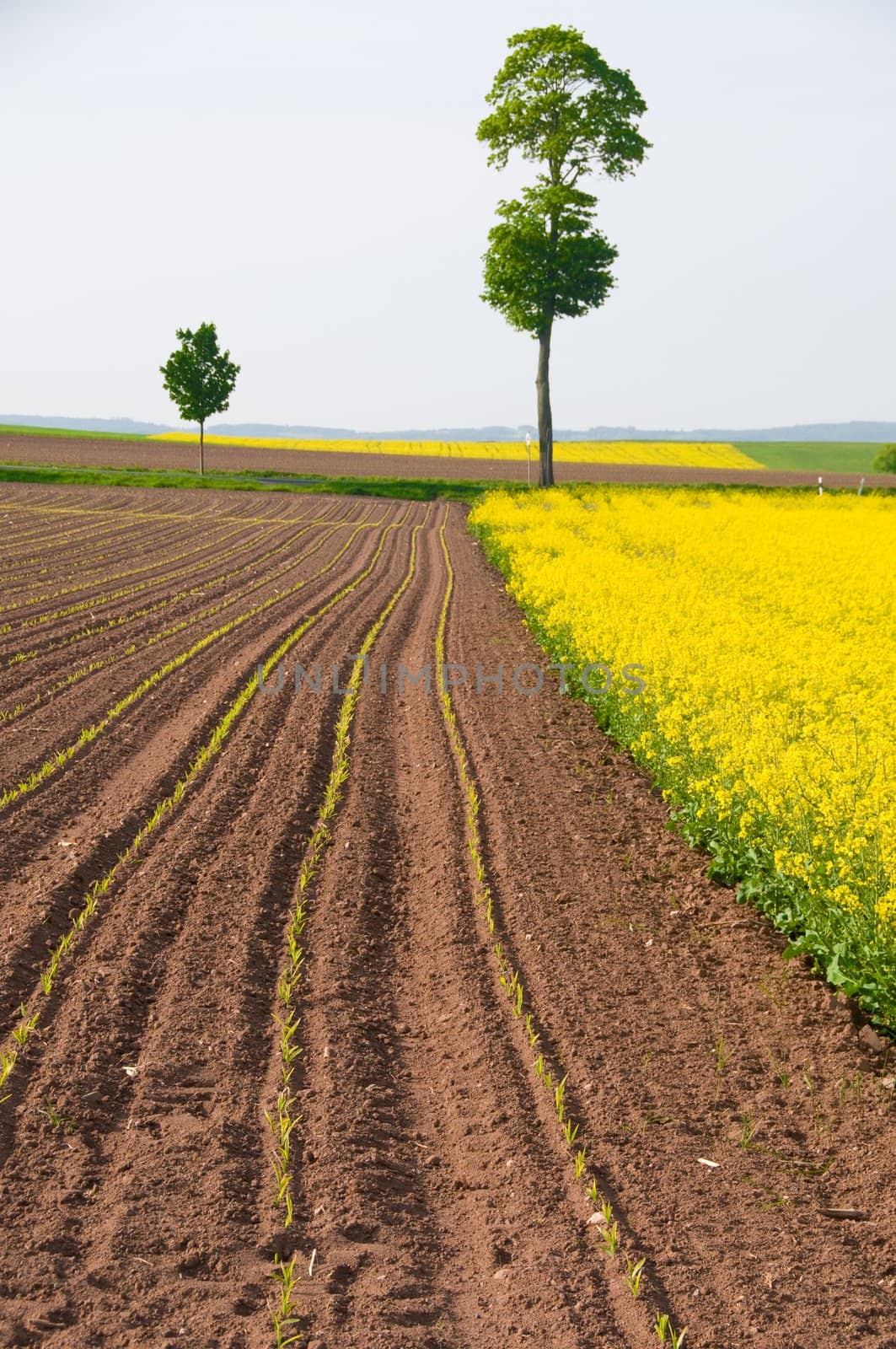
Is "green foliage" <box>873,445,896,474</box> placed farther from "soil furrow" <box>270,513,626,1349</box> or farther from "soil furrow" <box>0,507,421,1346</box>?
"soil furrow" <box>270,513,626,1349</box>

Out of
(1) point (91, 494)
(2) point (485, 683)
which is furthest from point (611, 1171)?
(1) point (91, 494)

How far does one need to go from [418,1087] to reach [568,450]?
329ft

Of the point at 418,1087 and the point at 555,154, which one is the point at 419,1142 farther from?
the point at 555,154

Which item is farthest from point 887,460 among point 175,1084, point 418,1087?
point 175,1084

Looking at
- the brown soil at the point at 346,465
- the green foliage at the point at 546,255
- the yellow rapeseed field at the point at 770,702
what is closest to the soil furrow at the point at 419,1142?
the yellow rapeseed field at the point at 770,702

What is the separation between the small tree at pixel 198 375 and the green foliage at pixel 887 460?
58.0 meters

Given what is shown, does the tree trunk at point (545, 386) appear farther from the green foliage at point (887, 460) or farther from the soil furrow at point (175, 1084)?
the green foliage at point (887, 460)

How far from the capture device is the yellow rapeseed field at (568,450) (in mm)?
92125

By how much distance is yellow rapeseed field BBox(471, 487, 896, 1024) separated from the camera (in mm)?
6102

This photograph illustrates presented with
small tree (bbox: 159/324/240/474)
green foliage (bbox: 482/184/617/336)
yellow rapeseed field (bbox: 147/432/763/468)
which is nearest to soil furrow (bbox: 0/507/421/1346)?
green foliage (bbox: 482/184/617/336)

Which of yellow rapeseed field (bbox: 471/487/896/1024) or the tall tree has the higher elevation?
the tall tree

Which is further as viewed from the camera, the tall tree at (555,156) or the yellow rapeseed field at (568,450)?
the yellow rapeseed field at (568,450)

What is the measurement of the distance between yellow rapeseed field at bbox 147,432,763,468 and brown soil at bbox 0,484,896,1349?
79136mm

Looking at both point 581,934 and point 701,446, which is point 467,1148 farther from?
point 701,446
